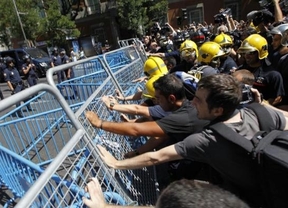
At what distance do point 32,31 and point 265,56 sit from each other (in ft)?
89.3

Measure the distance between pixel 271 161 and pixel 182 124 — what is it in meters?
1.00

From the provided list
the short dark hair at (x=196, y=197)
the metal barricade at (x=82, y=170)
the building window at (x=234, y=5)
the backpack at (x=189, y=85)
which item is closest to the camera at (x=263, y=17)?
the backpack at (x=189, y=85)

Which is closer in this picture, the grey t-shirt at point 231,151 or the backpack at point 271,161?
the backpack at point 271,161

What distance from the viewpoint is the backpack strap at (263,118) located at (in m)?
1.68

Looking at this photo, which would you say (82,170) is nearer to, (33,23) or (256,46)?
(256,46)

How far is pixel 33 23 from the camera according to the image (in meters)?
26.0

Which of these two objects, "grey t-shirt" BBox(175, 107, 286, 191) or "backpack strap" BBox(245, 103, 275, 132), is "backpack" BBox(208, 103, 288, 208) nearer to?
"grey t-shirt" BBox(175, 107, 286, 191)

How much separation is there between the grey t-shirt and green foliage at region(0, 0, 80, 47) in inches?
1060

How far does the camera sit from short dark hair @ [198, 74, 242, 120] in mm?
1726

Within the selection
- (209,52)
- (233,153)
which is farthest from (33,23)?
(233,153)

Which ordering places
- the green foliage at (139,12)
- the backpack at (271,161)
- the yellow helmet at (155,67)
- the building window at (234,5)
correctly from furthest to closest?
the building window at (234,5), the green foliage at (139,12), the yellow helmet at (155,67), the backpack at (271,161)

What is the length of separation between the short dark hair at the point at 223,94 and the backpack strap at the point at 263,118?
0.14m

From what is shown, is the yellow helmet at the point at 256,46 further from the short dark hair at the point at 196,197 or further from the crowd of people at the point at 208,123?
the short dark hair at the point at 196,197

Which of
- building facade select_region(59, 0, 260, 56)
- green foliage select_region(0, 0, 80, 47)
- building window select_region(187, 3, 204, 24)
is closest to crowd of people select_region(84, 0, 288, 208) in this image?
building facade select_region(59, 0, 260, 56)
